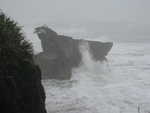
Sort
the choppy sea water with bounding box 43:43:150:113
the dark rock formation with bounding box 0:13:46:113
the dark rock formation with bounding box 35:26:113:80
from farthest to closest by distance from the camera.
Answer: the dark rock formation with bounding box 35:26:113:80 < the choppy sea water with bounding box 43:43:150:113 < the dark rock formation with bounding box 0:13:46:113

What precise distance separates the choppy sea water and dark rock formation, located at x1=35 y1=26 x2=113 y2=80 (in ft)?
3.53

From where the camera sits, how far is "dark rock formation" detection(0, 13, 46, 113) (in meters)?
7.36

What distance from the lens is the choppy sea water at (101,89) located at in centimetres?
1738

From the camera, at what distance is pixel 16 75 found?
793cm

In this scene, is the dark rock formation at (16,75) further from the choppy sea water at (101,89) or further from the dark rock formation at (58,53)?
the dark rock formation at (58,53)

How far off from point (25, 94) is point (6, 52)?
1.41 metres

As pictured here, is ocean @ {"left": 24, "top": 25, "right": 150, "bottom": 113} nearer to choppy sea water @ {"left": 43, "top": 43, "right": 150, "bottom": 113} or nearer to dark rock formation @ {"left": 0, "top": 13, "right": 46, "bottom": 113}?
choppy sea water @ {"left": 43, "top": 43, "right": 150, "bottom": 113}

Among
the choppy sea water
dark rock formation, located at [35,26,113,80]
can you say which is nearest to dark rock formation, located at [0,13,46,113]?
the choppy sea water

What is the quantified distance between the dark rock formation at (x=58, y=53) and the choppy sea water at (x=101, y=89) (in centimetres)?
107

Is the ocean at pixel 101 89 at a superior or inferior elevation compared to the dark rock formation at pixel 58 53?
inferior

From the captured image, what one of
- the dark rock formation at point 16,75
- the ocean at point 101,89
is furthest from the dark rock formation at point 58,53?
the dark rock formation at point 16,75

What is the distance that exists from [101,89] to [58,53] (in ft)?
30.2

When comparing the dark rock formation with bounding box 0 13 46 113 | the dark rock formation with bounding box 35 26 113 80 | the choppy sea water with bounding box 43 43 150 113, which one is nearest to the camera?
the dark rock formation with bounding box 0 13 46 113

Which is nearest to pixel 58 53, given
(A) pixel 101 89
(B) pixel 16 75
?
(A) pixel 101 89
